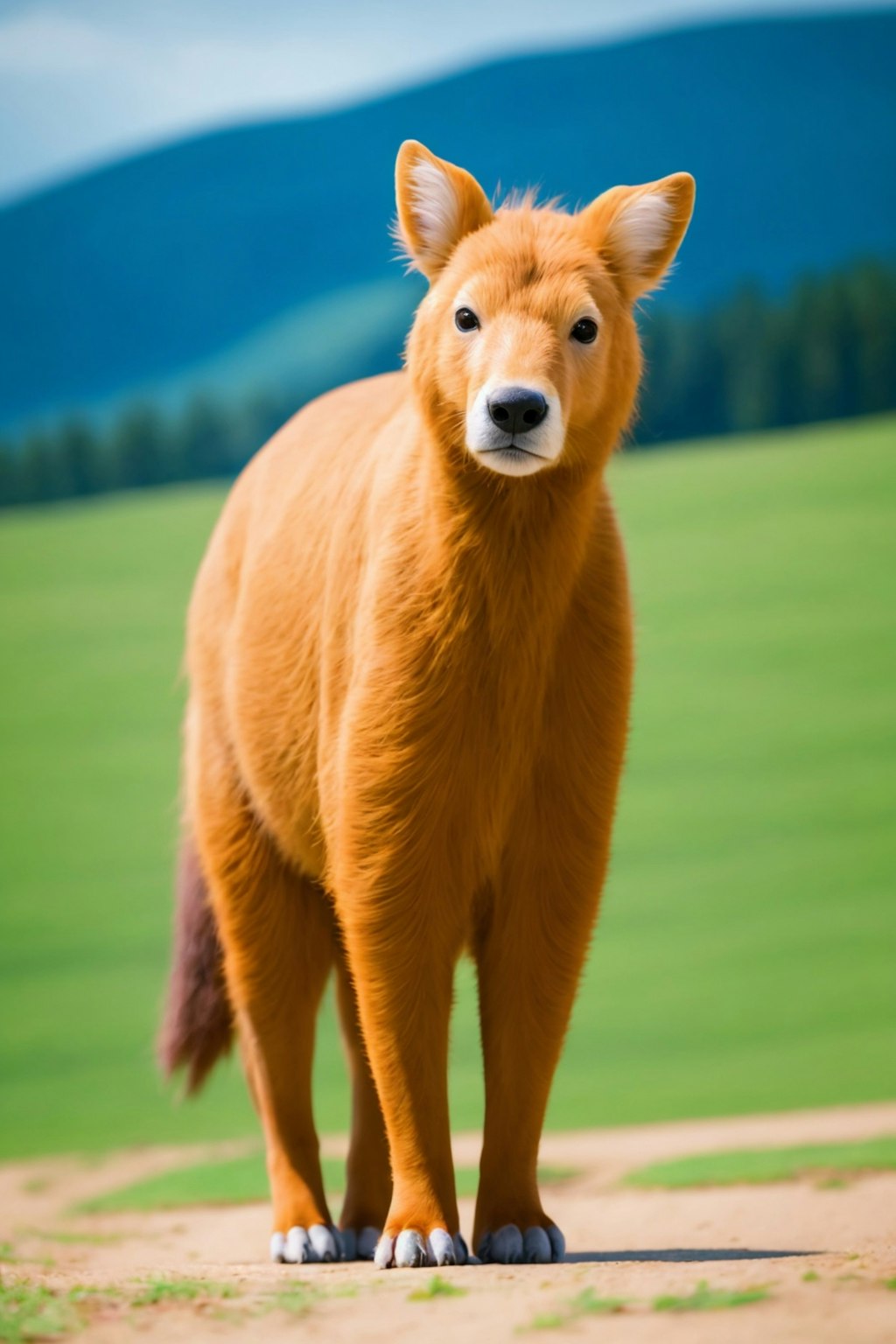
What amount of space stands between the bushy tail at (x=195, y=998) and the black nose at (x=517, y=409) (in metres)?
2.06

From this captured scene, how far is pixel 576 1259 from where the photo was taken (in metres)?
3.96

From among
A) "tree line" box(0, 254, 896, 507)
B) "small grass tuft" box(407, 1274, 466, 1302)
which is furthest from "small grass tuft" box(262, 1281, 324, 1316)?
"tree line" box(0, 254, 896, 507)

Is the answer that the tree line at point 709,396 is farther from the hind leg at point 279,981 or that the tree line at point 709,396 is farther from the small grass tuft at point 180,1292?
the small grass tuft at point 180,1292

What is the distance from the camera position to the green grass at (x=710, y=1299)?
279 centimetres

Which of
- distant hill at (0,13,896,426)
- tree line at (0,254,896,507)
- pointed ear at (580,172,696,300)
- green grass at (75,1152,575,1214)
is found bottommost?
green grass at (75,1152,575,1214)

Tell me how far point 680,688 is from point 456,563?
21.0ft

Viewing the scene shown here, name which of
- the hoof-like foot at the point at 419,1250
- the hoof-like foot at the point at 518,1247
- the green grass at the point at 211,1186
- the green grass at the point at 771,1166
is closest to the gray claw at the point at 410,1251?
the hoof-like foot at the point at 419,1250

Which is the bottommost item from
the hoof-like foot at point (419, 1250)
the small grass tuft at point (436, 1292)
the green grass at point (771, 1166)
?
the green grass at point (771, 1166)

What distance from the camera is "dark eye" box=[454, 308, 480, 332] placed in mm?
3387

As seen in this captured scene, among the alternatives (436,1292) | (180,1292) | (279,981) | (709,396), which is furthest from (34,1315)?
(709,396)

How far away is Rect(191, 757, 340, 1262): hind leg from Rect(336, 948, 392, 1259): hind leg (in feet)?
0.49

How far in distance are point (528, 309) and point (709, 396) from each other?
8.29m

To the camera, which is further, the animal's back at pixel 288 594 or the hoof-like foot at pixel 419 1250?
the animal's back at pixel 288 594

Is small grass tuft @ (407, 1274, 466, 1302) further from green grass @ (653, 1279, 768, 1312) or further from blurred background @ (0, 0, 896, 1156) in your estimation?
blurred background @ (0, 0, 896, 1156)
